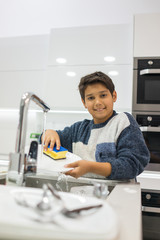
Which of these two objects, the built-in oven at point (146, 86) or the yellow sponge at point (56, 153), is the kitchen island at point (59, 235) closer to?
the yellow sponge at point (56, 153)

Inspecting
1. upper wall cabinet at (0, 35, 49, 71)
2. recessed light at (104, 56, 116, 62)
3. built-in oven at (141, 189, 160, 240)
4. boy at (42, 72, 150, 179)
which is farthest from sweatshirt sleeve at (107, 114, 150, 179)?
upper wall cabinet at (0, 35, 49, 71)

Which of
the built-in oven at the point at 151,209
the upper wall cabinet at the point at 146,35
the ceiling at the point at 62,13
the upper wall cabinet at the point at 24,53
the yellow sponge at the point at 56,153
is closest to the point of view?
the yellow sponge at the point at 56,153

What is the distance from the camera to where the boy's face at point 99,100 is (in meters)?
1.01

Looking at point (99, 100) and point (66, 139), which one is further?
point (66, 139)

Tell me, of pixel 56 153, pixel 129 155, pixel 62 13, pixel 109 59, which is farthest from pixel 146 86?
pixel 62 13

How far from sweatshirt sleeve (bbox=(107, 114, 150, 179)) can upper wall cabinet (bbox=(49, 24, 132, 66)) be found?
1177 millimetres

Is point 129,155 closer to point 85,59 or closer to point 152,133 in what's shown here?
point 152,133

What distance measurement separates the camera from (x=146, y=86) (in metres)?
1.84

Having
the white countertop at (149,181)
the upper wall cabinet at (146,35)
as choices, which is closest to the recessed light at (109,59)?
the upper wall cabinet at (146,35)

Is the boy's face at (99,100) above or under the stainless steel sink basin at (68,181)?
above

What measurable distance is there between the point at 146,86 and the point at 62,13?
1.42 metres

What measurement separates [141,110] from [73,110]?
0.59 meters

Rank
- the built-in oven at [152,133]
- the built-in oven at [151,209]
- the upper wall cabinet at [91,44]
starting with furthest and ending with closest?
the upper wall cabinet at [91,44], the built-in oven at [152,133], the built-in oven at [151,209]

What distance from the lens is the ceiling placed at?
98.5 inches
